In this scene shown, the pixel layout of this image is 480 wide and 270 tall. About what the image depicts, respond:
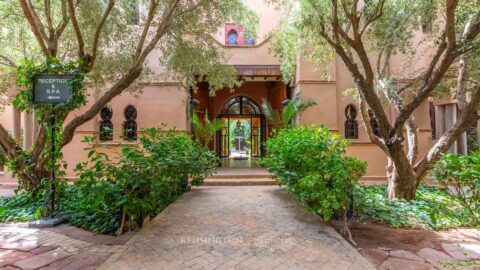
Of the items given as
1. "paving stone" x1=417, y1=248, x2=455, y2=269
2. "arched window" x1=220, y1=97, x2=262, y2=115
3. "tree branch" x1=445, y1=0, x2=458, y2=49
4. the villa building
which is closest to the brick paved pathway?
"paving stone" x1=417, y1=248, x2=455, y2=269

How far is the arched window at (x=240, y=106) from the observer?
45.3 ft

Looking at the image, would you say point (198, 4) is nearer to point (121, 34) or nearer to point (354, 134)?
point (121, 34)

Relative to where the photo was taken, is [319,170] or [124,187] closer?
[124,187]

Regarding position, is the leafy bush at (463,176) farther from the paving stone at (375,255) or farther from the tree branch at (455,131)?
the tree branch at (455,131)

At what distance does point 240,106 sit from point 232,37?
4.13m

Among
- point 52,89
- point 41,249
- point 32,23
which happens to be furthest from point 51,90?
point 41,249

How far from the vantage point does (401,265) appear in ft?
10.5

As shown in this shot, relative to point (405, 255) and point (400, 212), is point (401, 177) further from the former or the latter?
point (405, 255)

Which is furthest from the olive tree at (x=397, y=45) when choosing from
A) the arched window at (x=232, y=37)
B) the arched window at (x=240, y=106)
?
the arched window at (x=240, y=106)

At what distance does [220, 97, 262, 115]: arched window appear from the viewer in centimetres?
1381

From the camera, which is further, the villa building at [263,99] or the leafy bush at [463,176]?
the villa building at [263,99]

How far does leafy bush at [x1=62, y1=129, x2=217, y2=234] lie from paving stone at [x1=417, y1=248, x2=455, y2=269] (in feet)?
12.8

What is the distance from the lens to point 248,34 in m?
7.54

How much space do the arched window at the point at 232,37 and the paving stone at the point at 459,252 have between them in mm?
9168
